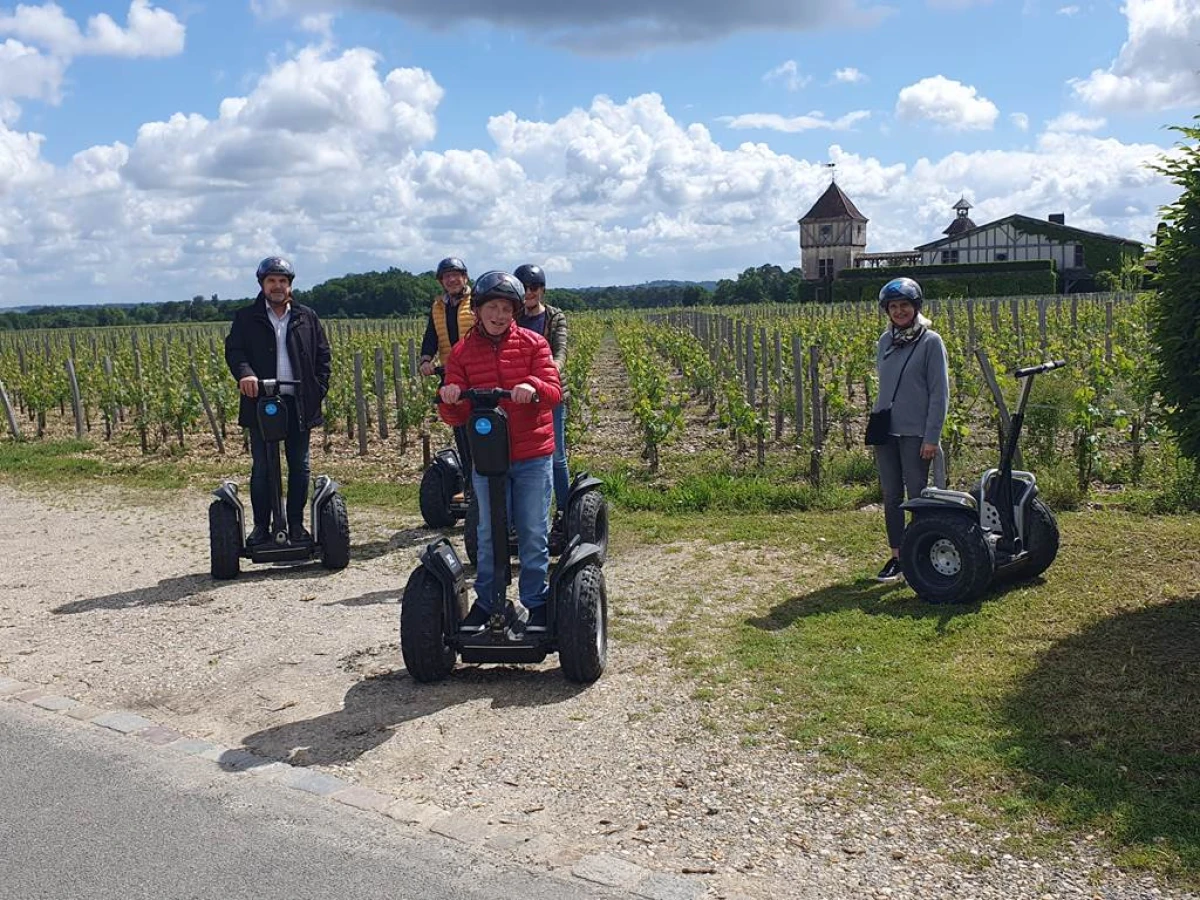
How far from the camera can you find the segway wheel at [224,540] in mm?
7543

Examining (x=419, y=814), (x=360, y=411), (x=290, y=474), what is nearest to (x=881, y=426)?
(x=419, y=814)

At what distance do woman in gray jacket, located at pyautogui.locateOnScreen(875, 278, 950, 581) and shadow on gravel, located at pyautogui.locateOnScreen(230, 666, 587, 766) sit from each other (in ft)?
8.55

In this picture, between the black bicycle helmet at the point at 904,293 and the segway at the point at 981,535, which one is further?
the black bicycle helmet at the point at 904,293

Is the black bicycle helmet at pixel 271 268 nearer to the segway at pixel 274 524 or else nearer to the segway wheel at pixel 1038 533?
the segway at pixel 274 524

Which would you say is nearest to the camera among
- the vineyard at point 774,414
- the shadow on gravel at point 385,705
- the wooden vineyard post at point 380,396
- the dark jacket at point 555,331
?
the shadow on gravel at point 385,705

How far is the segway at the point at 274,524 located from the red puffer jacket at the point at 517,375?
2.60 metres

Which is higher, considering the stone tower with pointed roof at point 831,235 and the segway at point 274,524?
the stone tower with pointed roof at point 831,235

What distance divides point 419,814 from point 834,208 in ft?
266

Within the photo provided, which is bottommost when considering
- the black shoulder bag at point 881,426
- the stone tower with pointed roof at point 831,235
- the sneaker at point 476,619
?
the sneaker at point 476,619

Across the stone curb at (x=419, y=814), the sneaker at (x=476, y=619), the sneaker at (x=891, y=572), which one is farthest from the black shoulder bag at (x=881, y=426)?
the stone curb at (x=419, y=814)

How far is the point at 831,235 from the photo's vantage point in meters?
80.4

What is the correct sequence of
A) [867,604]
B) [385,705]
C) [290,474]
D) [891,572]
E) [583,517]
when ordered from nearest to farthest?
[385,705] → [867,604] → [891,572] → [583,517] → [290,474]

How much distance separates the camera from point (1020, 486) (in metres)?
6.50

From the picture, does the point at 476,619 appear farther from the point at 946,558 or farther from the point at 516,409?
the point at 946,558
